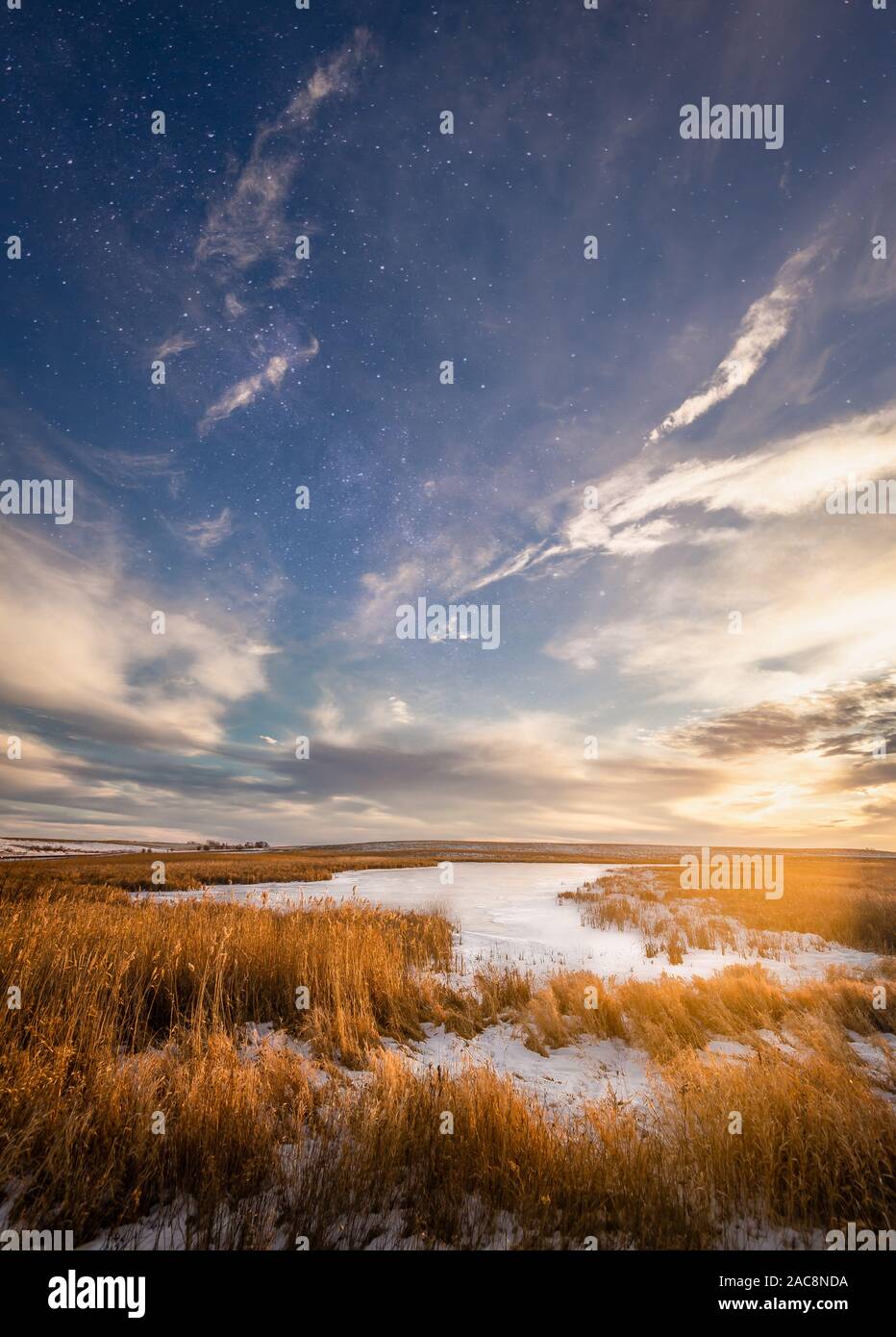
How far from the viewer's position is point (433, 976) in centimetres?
991

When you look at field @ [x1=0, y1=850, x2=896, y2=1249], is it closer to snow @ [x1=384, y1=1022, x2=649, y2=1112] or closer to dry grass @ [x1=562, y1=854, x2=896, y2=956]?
snow @ [x1=384, y1=1022, x2=649, y2=1112]

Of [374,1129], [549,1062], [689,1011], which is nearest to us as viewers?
[374,1129]

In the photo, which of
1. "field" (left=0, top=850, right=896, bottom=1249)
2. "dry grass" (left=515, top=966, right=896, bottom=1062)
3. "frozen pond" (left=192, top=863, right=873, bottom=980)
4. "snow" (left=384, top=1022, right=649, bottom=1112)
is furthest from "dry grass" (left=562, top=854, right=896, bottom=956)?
"field" (left=0, top=850, right=896, bottom=1249)

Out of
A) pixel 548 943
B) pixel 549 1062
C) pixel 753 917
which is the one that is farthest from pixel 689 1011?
pixel 753 917

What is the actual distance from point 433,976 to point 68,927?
572 cm

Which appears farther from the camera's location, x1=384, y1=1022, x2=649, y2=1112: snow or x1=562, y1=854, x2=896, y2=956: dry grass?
x1=562, y1=854, x2=896, y2=956: dry grass

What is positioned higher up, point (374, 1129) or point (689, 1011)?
point (374, 1129)

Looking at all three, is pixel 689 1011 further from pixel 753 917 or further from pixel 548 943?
pixel 753 917

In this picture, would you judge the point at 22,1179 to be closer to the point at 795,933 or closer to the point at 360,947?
the point at 360,947

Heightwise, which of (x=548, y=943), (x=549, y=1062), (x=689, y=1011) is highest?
(x=549, y=1062)

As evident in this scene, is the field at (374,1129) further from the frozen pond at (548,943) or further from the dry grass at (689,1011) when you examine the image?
the frozen pond at (548,943)

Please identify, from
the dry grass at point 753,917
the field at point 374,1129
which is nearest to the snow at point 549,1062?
the field at point 374,1129
